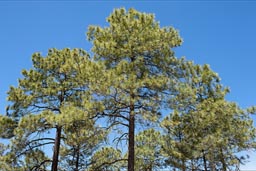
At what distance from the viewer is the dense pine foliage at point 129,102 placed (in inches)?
418

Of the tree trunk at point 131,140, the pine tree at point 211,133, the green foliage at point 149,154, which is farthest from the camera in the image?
the green foliage at point 149,154

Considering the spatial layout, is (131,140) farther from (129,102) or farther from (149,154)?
(149,154)

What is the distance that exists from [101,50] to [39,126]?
4481 millimetres

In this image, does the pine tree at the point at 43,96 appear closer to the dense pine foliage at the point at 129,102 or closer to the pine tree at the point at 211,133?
the dense pine foliage at the point at 129,102

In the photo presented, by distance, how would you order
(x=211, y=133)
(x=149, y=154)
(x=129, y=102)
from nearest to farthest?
(x=129, y=102), (x=211, y=133), (x=149, y=154)

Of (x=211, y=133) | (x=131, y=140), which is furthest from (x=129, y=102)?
(x=211, y=133)

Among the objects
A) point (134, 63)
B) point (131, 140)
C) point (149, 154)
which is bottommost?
point (131, 140)

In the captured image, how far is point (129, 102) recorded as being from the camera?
34.5 feet

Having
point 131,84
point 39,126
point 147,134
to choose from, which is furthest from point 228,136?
point 39,126

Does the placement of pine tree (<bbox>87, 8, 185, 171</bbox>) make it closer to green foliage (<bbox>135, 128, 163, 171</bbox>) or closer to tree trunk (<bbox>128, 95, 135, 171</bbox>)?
tree trunk (<bbox>128, 95, 135, 171</bbox>)

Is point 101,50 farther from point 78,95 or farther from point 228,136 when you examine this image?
point 228,136

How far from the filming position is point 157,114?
10891 mm

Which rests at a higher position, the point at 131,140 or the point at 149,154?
the point at 149,154

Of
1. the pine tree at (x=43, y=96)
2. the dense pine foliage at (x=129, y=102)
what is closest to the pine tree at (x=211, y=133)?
the dense pine foliage at (x=129, y=102)
